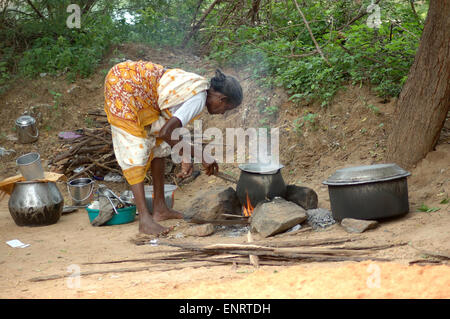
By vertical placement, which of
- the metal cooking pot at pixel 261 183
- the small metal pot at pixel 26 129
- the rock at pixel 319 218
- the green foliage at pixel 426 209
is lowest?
the rock at pixel 319 218

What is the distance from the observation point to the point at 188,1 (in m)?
10.6

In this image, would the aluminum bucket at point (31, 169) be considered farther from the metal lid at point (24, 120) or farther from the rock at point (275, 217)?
the metal lid at point (24, 120)

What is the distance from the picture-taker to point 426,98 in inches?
203

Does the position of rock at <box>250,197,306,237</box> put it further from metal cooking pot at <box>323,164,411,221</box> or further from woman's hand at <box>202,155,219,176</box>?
woman's hand at <box>202,155,219,176</box>

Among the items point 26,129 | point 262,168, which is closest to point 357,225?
point 262,168

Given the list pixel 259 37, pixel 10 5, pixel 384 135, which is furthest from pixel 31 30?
→ pixel 384 135

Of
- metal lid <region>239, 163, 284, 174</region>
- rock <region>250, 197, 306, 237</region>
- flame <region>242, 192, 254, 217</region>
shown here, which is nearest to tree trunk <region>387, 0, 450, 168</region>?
metal lid <region>239, 163, 284, 174</region>

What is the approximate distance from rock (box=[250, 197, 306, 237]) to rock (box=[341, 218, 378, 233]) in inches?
17.1

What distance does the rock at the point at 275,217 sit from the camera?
4426 millimetres

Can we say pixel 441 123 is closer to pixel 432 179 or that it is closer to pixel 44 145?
pixel 432 179

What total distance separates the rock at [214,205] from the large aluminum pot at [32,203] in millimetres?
1664

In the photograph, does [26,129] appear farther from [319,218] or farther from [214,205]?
[319,218]

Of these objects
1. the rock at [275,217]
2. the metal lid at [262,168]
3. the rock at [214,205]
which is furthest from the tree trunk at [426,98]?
the rock at [214,205]

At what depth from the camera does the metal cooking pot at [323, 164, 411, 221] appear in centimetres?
425
